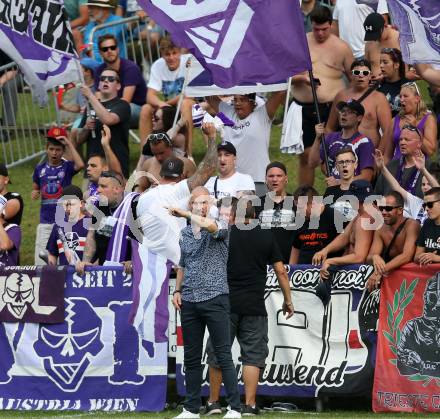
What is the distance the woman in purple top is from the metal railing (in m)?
7.07

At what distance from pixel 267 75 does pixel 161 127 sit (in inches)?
119

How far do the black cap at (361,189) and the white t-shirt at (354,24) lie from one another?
438 centimetres

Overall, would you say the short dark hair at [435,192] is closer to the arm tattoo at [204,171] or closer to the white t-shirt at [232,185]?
the arm tattoo at [204,171]

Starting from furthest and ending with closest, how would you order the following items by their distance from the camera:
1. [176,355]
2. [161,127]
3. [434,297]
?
[161,127] < [176,355] < [434,297]

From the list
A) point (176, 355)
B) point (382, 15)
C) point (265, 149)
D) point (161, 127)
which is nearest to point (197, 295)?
point (176, 355)

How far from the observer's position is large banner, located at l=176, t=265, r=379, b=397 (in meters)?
12.1

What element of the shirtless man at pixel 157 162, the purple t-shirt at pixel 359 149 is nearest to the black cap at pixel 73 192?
the shirtless man at pixel 157 162

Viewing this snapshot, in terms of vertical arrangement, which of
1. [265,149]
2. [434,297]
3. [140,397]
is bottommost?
[140,397]

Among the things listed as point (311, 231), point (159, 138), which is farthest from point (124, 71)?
point (311, 231)

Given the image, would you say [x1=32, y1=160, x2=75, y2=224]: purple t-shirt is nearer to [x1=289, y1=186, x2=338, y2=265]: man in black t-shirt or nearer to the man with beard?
the man with beard

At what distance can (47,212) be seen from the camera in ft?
50.1

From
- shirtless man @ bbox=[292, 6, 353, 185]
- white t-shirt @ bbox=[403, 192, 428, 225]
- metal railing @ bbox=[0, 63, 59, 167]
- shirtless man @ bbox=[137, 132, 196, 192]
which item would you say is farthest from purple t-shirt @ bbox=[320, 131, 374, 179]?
metal railing @ bbox=[0, 63, 59, 167]

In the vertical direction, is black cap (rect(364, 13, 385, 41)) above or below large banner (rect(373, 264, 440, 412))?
above

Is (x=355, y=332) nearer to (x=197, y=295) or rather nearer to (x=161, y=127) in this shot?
(x=197, y=295)
